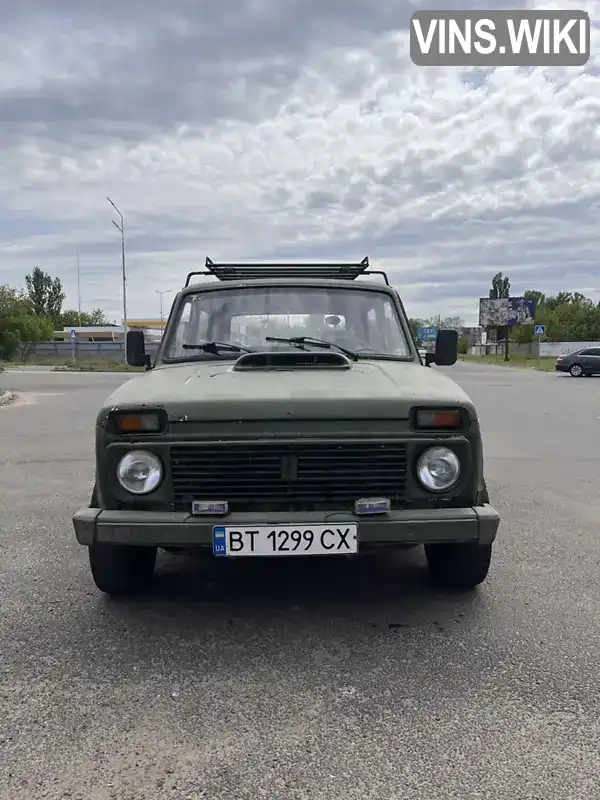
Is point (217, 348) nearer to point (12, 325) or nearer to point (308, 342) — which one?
point (308, 342)

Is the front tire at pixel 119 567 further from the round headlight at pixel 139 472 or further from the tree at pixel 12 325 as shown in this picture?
the tree at pixel 12 325

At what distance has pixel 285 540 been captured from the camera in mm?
3570

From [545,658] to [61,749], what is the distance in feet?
7.16

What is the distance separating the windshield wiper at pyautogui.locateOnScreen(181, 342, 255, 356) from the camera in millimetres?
4879

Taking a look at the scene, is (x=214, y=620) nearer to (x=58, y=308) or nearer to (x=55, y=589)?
(x=55, y=589)

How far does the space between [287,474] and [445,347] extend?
251 cm

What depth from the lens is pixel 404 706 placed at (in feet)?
10.0

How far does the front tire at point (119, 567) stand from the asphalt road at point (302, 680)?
0.37 feet

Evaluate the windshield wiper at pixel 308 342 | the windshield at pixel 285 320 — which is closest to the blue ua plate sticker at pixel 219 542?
the windshield at pixel 285 320

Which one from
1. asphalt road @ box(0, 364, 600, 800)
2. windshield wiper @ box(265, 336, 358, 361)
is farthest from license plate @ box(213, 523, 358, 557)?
windshield wiper @ box(265, 336, 358, 361)

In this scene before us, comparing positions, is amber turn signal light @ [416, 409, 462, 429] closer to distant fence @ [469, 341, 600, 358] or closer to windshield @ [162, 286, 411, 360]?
windshield @ [162, 286, 411, 360]

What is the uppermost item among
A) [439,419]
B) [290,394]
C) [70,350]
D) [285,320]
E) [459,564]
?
[285,320]

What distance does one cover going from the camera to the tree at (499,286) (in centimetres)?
11531

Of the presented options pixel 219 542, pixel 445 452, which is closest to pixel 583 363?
pixel 445 452
